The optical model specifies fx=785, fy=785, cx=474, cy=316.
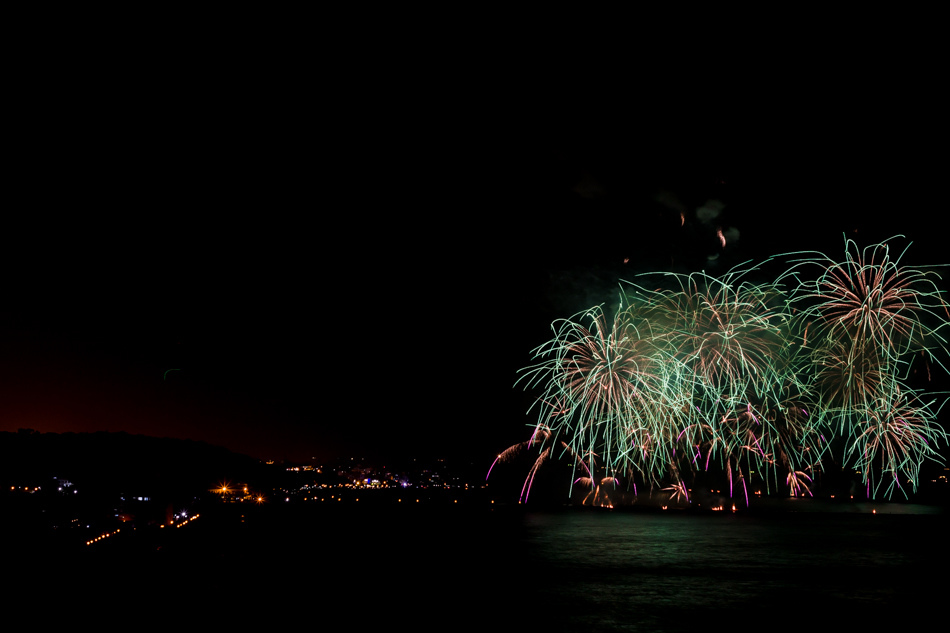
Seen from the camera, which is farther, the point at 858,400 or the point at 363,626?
the point at 858,400

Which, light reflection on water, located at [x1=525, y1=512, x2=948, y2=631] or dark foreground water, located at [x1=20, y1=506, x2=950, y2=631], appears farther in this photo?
light reflection on water, located at [x1=525, y1=512, x2=948, y2=631]

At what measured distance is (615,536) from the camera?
52.1 metres

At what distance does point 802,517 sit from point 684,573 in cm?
5624

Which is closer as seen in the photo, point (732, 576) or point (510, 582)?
point (510, 582)

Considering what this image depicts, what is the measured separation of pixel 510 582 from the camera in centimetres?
2744

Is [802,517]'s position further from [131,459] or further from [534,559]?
[131,459]

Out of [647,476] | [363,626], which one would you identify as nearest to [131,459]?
[647,476]

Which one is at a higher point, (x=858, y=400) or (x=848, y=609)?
(x=858, y=400)

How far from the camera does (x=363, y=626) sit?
17.9 metres

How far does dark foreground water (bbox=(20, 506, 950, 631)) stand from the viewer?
1911 centimetres

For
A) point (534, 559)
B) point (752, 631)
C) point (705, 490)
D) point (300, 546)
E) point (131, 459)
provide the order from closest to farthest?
point (752, 631), point (534, 559), point (300, 546), point (705, 490), point (131, 459)

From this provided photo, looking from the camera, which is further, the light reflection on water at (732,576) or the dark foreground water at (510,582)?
the light reflection on water at (732,576)

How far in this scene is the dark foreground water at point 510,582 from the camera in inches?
752

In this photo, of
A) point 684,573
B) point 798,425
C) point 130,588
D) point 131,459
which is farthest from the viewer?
point 131,459
